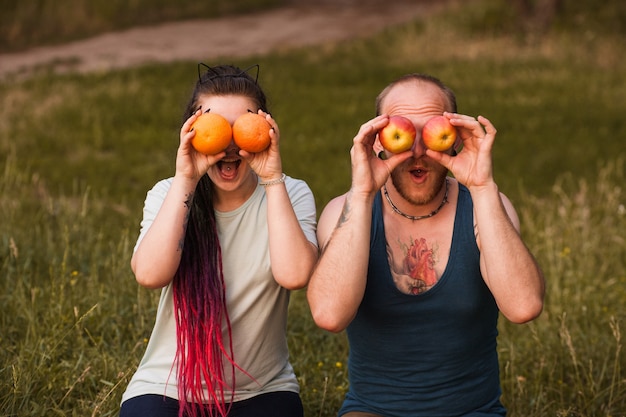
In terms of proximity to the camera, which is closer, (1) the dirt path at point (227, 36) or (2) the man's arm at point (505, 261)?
(2) the man's arm at point (505, 261)

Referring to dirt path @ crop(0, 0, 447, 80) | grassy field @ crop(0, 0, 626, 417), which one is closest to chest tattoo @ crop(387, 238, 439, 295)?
grassy field @ crop(0, 0, 626, 417)

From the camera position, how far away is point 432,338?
318 cm

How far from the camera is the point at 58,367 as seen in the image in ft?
12.9

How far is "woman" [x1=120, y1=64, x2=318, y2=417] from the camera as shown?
10.1ft

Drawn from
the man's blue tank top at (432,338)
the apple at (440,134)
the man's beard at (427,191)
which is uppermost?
the apple at (440,134)

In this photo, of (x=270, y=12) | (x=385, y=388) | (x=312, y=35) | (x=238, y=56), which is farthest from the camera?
(x=270, y=12)

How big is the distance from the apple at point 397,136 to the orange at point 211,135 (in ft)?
1.65

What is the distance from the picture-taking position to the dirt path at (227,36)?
49.0ft

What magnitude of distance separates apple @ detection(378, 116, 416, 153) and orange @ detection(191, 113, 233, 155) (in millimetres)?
502

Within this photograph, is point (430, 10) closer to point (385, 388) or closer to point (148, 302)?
point (148, 302)

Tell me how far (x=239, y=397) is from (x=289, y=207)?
71 cm

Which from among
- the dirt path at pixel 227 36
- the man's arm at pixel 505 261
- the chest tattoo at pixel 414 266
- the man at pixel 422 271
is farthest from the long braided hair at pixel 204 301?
the dirt path at pixel 227 36

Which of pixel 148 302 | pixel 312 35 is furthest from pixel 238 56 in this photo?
pixel 148 302

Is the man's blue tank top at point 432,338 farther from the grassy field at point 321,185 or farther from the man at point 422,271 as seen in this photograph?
the grassy field at point 321,185
